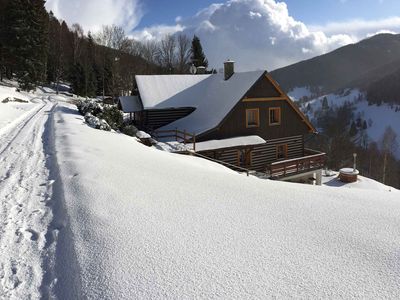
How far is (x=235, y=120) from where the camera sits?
2400 cm

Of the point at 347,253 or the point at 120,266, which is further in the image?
the point at 347,253

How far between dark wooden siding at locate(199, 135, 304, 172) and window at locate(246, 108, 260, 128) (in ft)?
5.50

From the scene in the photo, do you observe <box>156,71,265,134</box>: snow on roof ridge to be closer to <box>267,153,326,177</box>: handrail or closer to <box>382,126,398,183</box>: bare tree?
<box>267,153,326,177</box>: handrail

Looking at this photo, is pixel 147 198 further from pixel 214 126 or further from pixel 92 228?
pixel 214 126

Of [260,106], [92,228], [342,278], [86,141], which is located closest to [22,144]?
[86,141]

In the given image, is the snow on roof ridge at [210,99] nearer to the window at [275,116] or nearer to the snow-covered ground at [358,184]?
the window at [275,116]

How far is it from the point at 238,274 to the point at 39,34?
51.6 metres

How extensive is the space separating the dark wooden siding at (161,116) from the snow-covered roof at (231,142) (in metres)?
6.39

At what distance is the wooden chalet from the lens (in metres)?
23.0

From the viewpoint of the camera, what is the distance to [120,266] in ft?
15.8

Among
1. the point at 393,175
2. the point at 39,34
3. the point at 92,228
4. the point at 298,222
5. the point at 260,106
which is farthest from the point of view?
the point at 393,175

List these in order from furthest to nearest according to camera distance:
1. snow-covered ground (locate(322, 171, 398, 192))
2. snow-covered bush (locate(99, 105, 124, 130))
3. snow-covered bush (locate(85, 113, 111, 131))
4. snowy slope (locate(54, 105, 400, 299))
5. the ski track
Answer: snow-covered ground (locate(322, 171, 398, 192)), snow-covered bush (locate(99, 105, 124, 130)), snow-covered bush (locate(85, 113, 111, 131)), the ski track, snowy slope (locate(54, 105, 400, 299))

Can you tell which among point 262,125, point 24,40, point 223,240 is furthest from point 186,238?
point 24,40

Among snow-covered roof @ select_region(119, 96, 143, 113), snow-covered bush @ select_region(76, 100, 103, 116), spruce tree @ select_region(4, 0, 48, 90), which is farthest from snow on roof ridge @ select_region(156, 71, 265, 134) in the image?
spruce tree @ select_region(4, 0, 48, 90)
